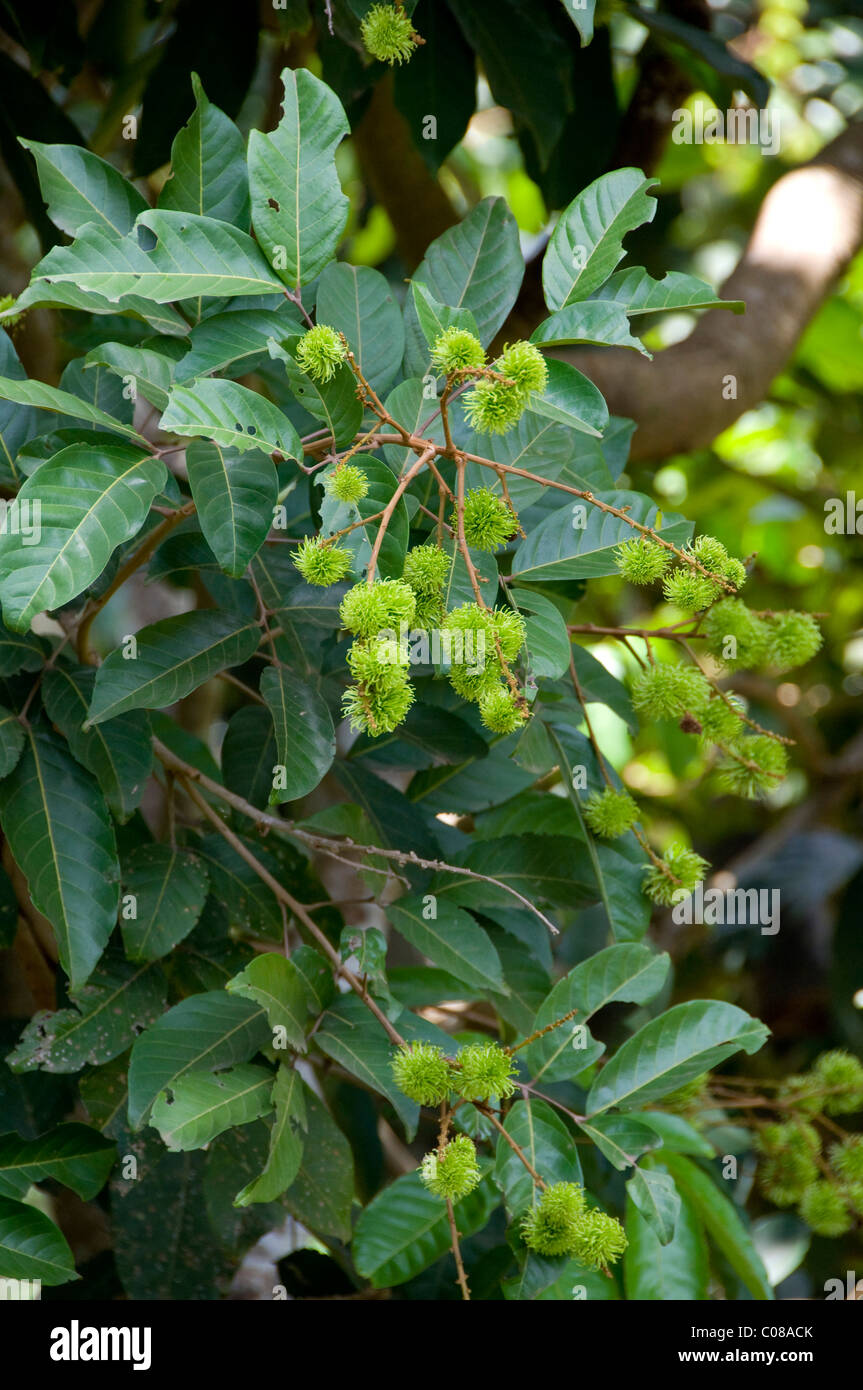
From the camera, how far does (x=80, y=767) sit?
805mm

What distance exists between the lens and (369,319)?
2.57 feet

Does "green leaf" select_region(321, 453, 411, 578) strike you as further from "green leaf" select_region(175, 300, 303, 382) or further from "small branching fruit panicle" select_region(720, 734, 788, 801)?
"small branching fruit panicle" select_region(720, 734, 788, 801)

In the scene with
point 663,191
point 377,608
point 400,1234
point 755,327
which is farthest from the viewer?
point 663,191

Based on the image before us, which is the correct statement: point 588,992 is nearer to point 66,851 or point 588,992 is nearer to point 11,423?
point 66,851

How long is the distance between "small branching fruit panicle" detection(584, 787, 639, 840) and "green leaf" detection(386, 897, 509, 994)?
0.36ft

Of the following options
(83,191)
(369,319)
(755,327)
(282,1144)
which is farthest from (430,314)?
(755,327)

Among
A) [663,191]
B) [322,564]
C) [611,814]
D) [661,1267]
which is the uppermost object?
[663,191]

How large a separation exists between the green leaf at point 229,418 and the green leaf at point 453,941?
36 centimetres

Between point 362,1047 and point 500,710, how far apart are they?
0.30 metres

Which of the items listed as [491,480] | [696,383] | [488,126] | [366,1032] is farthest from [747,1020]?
[488,126]

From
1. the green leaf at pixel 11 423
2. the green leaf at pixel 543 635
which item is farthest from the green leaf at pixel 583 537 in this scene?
the green leaf at pixel 11 423

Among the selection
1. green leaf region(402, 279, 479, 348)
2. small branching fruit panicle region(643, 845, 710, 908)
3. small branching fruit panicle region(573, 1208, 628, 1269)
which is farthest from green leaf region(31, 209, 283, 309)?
small branching fruit panicle region(573, 1208, 628, 1269)

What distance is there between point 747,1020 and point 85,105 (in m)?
1.84

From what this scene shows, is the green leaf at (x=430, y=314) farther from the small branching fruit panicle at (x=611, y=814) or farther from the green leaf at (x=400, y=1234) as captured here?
the green leaf at (x=400, y=1234)
